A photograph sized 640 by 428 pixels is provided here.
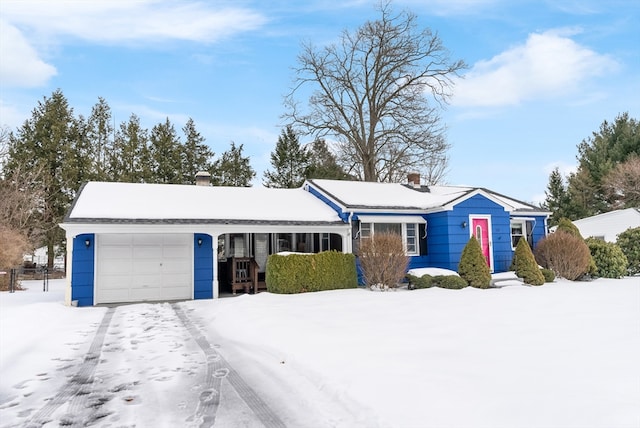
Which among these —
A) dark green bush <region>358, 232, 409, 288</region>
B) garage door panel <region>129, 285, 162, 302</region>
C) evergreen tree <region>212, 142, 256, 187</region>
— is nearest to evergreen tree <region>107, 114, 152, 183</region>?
evergreen tree <region>212, 142, 256, 187</region>

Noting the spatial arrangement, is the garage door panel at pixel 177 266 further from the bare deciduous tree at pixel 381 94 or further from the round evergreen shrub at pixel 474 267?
the bare deciduous tree at pixel 381 94

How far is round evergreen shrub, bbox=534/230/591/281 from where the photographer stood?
1554 centimetres

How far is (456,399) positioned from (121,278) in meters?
11.7

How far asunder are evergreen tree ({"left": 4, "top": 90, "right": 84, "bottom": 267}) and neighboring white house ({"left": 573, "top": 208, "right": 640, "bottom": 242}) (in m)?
33.3

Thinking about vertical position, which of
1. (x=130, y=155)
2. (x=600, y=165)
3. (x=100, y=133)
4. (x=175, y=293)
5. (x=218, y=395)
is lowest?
(x=218, y=395)

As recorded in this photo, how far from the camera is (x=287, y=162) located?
35719 millimetres

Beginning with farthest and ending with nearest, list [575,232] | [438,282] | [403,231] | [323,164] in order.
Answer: [323,164], [575,232], [403,231], [438,282]

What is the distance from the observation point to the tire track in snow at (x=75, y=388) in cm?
400

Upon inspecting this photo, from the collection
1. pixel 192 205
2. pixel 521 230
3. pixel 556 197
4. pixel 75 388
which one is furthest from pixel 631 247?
pixel 75 388

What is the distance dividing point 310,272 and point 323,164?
2005 centimetres

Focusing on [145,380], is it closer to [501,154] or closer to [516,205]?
[516,205]

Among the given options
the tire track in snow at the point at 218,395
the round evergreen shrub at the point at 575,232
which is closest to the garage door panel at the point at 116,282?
the tire track in snow at the point at 218,395

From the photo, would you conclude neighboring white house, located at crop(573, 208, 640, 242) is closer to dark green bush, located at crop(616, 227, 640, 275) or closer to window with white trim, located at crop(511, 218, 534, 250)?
dark green bush, located at crop(616, 227, 640, 275)

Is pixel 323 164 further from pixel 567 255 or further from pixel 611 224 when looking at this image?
pixel 567 255
